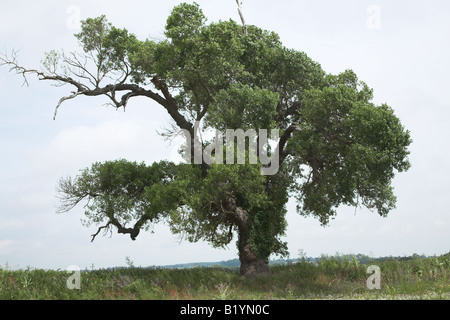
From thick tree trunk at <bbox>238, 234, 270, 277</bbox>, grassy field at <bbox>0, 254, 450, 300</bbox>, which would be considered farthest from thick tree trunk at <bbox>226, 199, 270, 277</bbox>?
grassy field at <bbox>0, 254, 450, 300</bbox>

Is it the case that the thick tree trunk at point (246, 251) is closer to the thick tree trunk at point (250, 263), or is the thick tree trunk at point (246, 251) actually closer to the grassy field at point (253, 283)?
the thick tree trunk at point (250, 263)

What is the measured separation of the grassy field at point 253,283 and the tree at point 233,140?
2336mm

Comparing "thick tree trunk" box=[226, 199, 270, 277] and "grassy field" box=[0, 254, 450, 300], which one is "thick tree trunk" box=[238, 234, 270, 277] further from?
"grassy field" box=[0, 254, 450, 300]

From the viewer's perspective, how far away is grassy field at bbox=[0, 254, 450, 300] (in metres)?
15.8

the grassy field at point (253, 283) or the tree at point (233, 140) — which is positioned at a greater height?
the tree at point (233, 140)

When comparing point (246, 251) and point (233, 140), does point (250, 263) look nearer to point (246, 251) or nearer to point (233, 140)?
point (246, 251)

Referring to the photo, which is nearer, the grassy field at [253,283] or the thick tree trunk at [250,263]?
the grassy field at [253,283]

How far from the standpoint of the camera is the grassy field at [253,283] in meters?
15.8

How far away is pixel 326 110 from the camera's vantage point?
68.6 ft

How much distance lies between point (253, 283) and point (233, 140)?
7.55 metres

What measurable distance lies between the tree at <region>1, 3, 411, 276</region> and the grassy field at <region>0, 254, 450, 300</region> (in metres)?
2.34

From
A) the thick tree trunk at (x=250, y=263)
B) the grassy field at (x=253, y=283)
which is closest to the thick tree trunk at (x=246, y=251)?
the thick tree trunk at (x=250, y=263)
